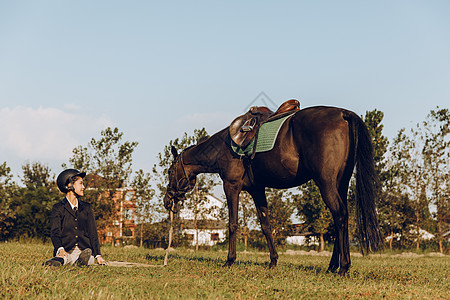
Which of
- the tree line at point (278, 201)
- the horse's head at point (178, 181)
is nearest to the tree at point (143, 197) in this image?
the tree line at point (278, 201)

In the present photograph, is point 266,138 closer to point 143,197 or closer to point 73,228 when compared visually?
point 73,228

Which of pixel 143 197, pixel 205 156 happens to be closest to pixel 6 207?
pixel 143 197

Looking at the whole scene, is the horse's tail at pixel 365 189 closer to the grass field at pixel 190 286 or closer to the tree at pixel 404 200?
the grass field at pixel 190 286

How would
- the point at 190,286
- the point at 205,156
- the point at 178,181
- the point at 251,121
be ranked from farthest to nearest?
the point at 178,181
the point at 205,156
the point at 251,121
the point at 190,286

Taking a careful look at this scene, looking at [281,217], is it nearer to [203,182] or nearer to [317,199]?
[317,199]

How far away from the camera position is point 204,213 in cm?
2800

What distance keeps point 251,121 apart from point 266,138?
0.78m

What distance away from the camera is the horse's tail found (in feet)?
26.9

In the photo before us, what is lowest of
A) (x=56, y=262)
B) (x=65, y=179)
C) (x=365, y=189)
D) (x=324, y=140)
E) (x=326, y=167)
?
(x=56, y=262)

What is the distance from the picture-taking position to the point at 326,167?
774 centimetres

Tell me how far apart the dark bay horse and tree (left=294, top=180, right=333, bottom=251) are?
61.8ft

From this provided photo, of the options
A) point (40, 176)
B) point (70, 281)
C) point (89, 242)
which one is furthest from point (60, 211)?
point (40, 176)

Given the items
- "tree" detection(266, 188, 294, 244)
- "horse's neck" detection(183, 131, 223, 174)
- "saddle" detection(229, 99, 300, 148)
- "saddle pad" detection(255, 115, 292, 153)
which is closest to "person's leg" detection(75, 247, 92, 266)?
"horse's neck" detection(183, 131, 223, 174)

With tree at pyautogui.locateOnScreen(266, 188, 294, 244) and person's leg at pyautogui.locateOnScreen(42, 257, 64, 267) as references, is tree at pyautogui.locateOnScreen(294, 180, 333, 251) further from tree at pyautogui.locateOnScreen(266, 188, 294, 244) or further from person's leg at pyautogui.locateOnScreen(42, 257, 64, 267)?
person's leg at pyautogui.locateOnScreen(42, 257, 64, 267)
